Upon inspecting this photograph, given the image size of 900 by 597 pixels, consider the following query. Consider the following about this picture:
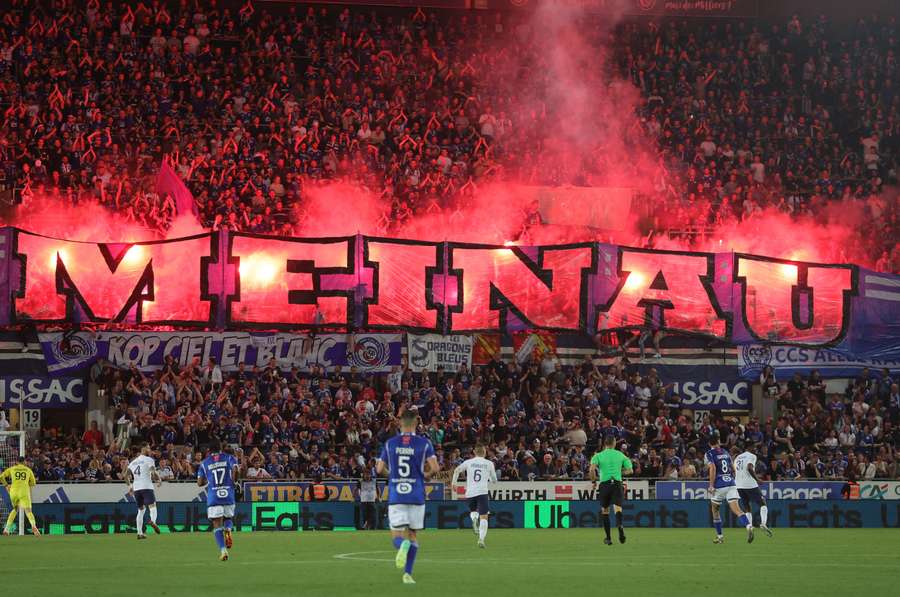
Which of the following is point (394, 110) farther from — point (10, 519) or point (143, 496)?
point (10, 519)

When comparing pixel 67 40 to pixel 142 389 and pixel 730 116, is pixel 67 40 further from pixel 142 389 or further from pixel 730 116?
pixel 730 116

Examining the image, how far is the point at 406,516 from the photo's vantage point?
16.1m

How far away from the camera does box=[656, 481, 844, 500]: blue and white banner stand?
33.8 metres

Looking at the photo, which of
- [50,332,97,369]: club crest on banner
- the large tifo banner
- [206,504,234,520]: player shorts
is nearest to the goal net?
[50,332,97,369]: club crest on banner

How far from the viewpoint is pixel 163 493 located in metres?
31.5

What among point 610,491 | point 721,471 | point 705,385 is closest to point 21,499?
A: point 610,491

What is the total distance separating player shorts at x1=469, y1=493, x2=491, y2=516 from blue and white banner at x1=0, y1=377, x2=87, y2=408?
13.1 metres

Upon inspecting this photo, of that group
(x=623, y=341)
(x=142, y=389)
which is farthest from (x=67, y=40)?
(x=623, y=341)

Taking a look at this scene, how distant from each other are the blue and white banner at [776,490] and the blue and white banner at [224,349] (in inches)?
307

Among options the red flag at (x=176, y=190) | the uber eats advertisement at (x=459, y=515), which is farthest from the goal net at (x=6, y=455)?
the red flag at (x=176, y=190)

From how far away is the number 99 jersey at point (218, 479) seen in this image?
21.5m

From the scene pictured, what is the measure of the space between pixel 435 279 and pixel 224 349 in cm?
578

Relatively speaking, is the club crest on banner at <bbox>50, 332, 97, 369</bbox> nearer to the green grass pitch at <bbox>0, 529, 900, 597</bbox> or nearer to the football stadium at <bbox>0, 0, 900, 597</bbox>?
the football stadium at <bbox>0, 0, 900, 597</bbox>

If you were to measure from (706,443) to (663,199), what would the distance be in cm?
828
